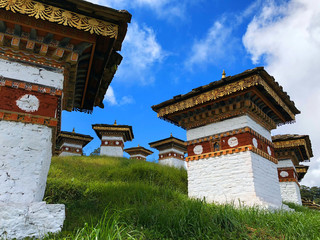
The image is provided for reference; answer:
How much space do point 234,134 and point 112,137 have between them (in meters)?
18.3

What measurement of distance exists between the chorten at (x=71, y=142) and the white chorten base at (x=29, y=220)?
21898 mm

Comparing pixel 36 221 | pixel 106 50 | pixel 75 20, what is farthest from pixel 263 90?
pixel 36 221

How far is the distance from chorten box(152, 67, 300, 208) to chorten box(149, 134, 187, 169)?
1772 centimetres

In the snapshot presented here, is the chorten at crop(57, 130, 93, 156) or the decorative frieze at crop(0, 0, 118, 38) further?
the chorten at crop(57, 130, 93, 156)

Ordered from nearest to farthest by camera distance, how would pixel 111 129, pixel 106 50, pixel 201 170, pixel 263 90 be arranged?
pixel 106 50
pixel 263 90
pixel 201 170
pixel 111 129

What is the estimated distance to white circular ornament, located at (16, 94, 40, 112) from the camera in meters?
4.72

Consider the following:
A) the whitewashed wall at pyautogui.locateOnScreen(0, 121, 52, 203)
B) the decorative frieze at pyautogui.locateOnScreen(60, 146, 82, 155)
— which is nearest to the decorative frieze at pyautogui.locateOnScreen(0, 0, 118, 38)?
the whitewashed wall at pyautogui.locateOnScreen(0, 121, 52, 203)

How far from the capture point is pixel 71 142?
25.4 meters

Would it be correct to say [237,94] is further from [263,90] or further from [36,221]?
[36,221]

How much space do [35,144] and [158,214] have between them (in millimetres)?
2689

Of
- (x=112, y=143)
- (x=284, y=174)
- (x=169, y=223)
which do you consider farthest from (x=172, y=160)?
(x=169, y=223)

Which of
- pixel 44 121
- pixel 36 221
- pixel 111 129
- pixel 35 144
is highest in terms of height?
pixel 111 129

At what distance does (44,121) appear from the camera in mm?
4781

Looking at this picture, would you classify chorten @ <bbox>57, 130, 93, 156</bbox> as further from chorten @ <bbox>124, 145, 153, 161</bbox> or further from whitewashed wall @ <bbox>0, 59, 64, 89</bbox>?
whitewashed wall @ <bbox>0, 59, 64, 89</bbox>
